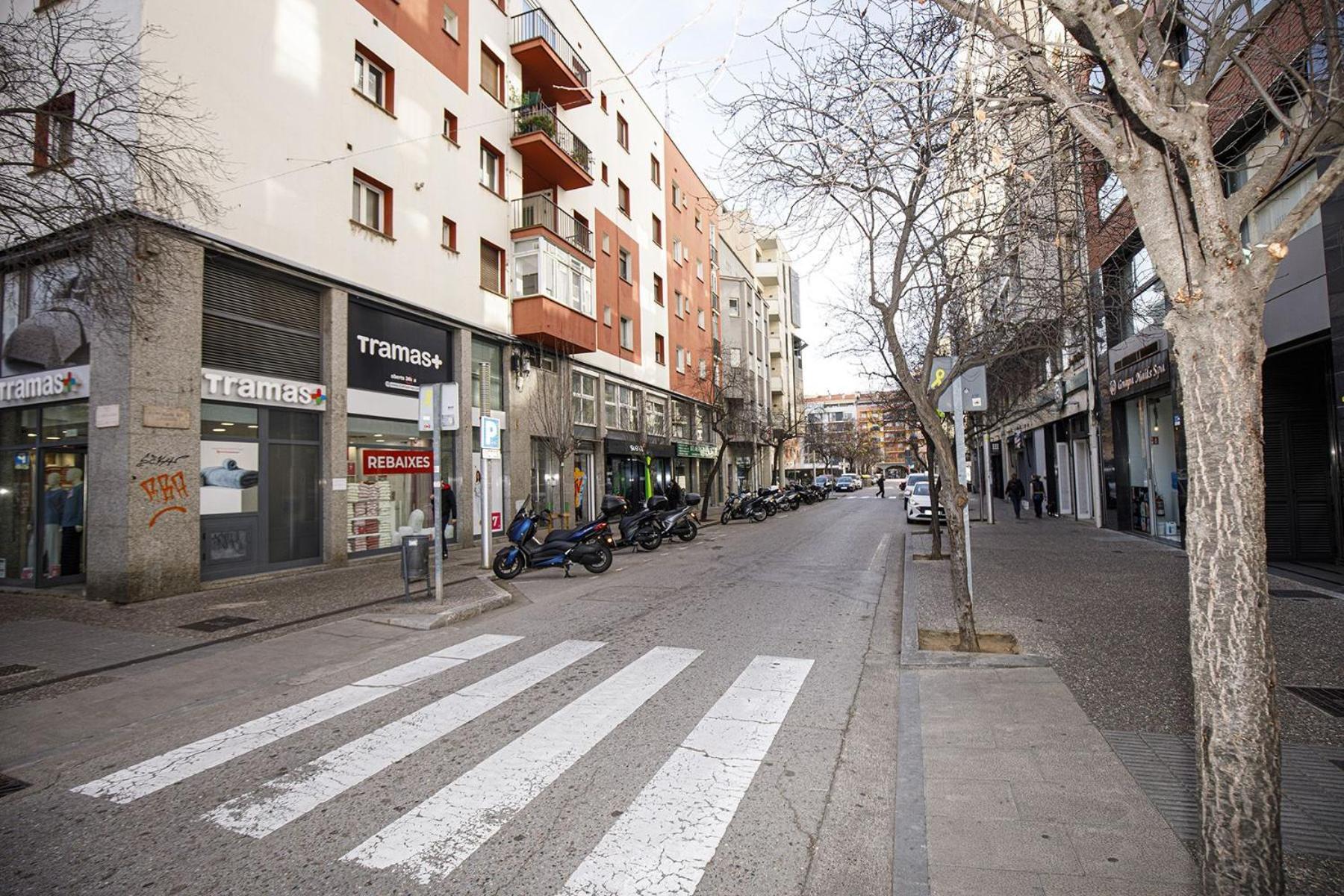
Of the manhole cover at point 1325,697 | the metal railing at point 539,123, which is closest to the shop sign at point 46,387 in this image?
the metal railing at point 539,123

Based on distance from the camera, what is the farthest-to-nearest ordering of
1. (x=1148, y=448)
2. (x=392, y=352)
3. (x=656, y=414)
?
(x=656, y=414) → (x=1148, y=448) → (x=392, y=352)

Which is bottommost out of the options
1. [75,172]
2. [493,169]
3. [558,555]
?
[558,555]

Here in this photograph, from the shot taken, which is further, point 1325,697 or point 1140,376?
point 1140,376

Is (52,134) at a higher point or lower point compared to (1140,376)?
higher

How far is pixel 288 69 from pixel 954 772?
47.8ft

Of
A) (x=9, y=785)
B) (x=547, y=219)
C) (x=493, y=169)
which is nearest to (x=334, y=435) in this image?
(x=493, y=169)

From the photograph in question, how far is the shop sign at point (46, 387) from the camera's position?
1036 cm

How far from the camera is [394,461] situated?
1450 cm

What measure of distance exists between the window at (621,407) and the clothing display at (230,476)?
1351 cm

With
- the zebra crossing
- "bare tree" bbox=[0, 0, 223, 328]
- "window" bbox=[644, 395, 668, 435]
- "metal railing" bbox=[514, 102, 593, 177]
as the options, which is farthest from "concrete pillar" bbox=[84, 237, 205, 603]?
"window" bbox=[644, 395, 668, 435]

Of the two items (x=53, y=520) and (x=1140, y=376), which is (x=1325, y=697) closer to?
(x=1140, y=376)

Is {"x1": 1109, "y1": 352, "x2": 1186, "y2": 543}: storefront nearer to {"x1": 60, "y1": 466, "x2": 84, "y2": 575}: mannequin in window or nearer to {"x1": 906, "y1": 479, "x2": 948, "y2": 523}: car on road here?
{"x1": 906, "y1": 479, "x2": 948, "y2": 523}: car on road

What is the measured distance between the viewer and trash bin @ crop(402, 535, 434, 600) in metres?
9.62

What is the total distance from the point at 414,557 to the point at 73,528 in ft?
19.6
